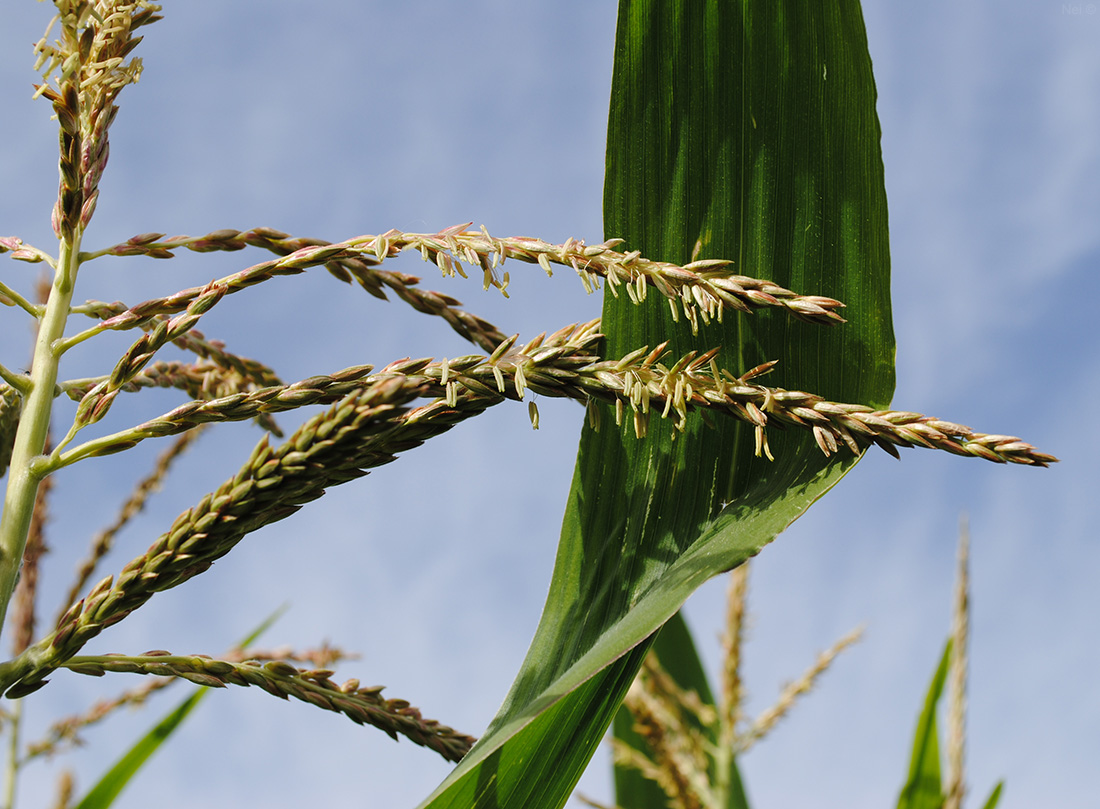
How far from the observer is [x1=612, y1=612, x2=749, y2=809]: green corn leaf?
7.85 ft

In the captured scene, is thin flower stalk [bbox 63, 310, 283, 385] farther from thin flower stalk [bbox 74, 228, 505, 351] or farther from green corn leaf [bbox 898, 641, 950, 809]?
green corn leaf [bbox 898, 641, 950, 809]

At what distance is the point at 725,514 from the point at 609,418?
181 mm

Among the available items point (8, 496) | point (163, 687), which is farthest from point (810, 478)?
point (163, 687)

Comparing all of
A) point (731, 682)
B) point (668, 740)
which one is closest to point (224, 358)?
point (668, 740)

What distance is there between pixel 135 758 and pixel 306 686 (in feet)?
4.26

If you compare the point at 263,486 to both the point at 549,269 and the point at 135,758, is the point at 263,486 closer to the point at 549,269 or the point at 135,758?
the point at 549,269

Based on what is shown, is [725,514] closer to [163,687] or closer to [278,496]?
[278,496]

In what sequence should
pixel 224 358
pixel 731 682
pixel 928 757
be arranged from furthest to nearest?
1. pixel 731 682
2. pixel 928 757
3. pixel 224 358

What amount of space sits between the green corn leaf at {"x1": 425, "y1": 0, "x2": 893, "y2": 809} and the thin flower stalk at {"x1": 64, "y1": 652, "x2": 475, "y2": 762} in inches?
4.1

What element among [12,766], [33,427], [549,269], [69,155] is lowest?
[12,766]

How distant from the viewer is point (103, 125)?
37.0 inches

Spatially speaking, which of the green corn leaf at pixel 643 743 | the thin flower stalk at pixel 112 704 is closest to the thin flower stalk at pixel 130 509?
the thin flower stalk at pixel 112 704

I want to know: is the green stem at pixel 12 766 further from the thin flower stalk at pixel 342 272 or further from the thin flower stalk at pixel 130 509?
the thin flower stalk at pixel 342 272

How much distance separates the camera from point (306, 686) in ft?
3.05
